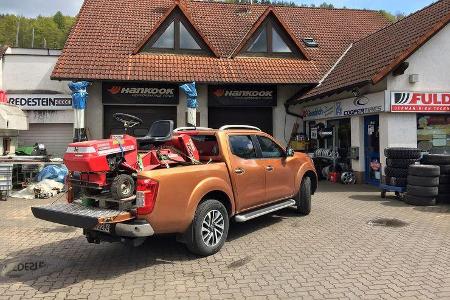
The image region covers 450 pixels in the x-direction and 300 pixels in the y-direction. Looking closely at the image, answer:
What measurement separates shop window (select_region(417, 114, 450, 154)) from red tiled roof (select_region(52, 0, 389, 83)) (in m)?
5.14

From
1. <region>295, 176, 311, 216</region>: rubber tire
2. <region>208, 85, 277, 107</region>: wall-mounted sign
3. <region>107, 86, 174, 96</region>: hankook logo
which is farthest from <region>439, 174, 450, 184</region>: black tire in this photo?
<region>107, 86, 174, 96</region>: hankook logo

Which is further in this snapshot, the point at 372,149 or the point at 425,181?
the point at 372,149

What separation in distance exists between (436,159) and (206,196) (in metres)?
6.97

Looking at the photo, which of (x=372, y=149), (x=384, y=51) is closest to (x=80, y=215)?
(x=372, y=149)

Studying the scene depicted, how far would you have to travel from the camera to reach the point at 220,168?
6477 millimetres

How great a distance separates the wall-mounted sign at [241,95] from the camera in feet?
56.4

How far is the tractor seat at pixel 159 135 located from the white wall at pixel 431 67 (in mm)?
8579

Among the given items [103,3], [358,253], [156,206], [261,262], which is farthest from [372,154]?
[103,3]

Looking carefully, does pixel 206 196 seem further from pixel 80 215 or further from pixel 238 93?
pixel 238 93

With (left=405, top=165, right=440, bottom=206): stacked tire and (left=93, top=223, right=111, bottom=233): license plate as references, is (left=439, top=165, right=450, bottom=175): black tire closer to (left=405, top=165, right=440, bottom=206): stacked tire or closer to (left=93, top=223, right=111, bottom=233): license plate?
(left=405, top=165, right=440, bottom=206): stacked tire

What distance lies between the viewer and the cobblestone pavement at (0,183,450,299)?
15.9 ft

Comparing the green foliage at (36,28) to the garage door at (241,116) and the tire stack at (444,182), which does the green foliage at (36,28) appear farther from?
the tire stack at (444,182)

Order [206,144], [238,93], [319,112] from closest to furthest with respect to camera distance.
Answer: [206,144] < [319,112] < [238,93]

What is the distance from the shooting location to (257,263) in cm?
582
